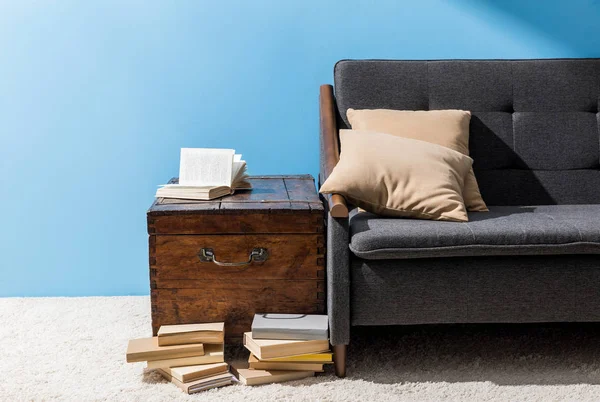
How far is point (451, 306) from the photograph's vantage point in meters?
2.23

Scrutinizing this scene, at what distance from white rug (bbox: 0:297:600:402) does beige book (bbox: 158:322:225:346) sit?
118 millimetres

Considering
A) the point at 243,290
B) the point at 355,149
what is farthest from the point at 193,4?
the point at 243,290

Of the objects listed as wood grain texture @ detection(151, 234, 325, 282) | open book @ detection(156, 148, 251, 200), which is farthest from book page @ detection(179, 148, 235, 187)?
wood grain texture @ detection(151, 234, 325, 282)

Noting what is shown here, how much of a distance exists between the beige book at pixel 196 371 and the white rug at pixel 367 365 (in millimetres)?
40

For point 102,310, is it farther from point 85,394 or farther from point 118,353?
point 85,394

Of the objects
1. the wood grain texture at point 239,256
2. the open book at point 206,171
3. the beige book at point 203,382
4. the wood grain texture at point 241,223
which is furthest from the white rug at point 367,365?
the open book at point 206,171

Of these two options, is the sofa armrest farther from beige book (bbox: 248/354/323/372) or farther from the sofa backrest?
beige book (bbox: 248/354/323/372)

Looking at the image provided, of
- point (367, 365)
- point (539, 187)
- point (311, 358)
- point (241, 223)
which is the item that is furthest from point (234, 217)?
point (539, 187)

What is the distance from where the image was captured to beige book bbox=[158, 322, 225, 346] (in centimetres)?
229

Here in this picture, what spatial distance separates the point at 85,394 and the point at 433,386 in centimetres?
99

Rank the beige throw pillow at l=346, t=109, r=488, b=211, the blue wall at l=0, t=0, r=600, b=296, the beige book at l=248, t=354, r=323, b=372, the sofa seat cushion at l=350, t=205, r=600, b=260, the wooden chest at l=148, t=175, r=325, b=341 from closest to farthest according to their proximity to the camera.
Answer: the sofa seat cushion at l=350, t=205, r=600, b=260
the beige book at l=248, t=354, r=323, b=372
the wooden chest at l=148, t=175, r=325, b=341
the beige throw pillow at l=346, t=109, r=488, b=211
the blue wall at l=0, t=0, r=600, b=296

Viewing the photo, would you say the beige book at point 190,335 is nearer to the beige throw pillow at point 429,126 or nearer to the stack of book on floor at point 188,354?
the stack of book on floor at point 188,354

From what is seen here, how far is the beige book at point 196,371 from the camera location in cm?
221

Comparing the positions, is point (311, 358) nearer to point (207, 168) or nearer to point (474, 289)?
point (474, 289)
